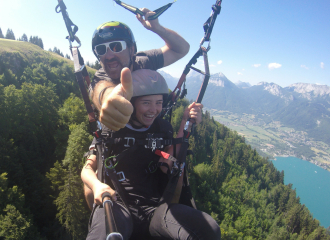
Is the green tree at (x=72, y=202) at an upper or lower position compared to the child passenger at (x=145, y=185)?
lower

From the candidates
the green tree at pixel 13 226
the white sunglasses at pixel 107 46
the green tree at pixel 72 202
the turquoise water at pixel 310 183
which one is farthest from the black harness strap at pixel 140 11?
the turquoise water at pixel 310 183

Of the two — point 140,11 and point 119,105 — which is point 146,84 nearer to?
point 119,105

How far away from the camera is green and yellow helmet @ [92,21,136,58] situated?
3.07m

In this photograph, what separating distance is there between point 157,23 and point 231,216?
59.6 meters

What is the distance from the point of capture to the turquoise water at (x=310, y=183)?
10150 cm

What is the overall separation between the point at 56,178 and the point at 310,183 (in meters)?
170

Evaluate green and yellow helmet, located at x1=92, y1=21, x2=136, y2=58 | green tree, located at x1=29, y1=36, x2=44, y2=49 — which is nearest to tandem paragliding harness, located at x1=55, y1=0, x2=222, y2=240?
green and yellow helmet, located at x1=92, y1=21, x2=136, y2=58

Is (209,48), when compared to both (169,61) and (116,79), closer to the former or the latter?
(169,61)

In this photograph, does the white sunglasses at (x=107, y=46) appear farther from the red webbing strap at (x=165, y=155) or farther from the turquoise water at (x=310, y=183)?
the turquoise water at (x=310, y=183)

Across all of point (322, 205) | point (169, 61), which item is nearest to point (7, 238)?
point (169, 61)

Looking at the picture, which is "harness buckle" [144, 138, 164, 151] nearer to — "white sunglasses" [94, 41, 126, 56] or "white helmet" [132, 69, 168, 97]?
"white helmet" [132, 69, 168, 97]

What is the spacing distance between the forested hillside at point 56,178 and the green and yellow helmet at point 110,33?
7.92 m

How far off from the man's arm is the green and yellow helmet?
0.40m

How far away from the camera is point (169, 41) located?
3715 millimetres
